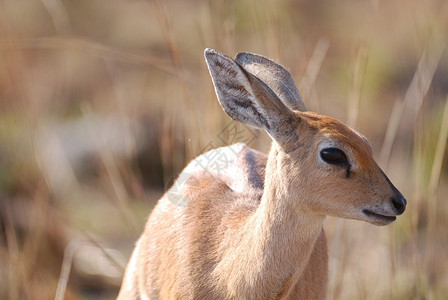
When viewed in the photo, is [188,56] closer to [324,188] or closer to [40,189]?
[40,189]

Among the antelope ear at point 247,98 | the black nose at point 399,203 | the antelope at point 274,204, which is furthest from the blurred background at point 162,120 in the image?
the black nose at point 399,203

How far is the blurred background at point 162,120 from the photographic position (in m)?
5.07

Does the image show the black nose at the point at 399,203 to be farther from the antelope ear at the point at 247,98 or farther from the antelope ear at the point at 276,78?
the antelope ear at the point at 276,78

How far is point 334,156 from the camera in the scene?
3.50 metres

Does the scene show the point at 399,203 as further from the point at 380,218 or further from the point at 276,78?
the point at 276,78

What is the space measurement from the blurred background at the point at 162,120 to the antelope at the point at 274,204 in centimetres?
98

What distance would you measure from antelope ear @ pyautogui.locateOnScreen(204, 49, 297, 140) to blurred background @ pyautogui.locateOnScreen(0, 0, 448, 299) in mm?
1219

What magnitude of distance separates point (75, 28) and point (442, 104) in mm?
4620

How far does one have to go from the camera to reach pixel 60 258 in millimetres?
6539

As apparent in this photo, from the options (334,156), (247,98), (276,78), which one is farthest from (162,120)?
(334,156)

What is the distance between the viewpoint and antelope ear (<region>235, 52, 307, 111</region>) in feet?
12.9

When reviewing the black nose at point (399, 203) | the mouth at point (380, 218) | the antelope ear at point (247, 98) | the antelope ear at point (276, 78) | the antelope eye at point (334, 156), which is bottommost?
the mouth at point (380, 218)

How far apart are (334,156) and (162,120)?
4.65m

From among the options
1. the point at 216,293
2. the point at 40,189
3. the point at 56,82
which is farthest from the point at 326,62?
the point at 216,293
